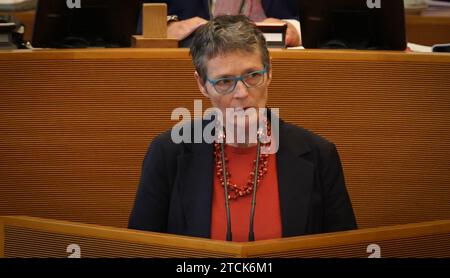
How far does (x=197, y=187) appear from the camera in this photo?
1.92m

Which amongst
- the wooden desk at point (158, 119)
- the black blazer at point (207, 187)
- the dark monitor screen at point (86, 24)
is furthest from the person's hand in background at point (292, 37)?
the black blazer at point (207, 187)

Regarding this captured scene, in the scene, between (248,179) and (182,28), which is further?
(182,28)

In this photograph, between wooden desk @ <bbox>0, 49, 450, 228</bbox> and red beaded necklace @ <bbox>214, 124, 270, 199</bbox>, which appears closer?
red beaded necklace @ <bbox>214, 124, 270, 199</bbox>

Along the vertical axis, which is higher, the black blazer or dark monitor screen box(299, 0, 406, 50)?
dark monitor screen box(299, 0, 406, 50)

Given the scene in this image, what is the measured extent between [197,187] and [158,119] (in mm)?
749

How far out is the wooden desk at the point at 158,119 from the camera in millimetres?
2633

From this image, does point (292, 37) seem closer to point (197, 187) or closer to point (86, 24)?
point (86, 24)

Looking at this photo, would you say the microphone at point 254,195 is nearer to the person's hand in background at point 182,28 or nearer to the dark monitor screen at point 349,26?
the dark monitor screen at point 349,26

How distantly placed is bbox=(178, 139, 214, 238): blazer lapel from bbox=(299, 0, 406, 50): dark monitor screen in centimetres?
94

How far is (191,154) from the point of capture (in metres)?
1.95

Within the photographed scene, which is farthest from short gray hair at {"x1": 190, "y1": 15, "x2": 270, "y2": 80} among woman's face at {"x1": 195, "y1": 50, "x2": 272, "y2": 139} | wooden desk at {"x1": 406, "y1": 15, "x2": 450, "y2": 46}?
wooden desk at {"x1": 406, "y1": 15, "x2": 450, "y2": 46}

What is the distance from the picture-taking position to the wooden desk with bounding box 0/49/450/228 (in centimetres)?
263

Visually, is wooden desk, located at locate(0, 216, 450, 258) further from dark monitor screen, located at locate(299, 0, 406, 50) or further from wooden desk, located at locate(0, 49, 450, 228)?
dark monitor screen, located at locate(299, 0, 406, 50)

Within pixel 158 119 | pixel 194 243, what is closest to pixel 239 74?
pixel 194 243
